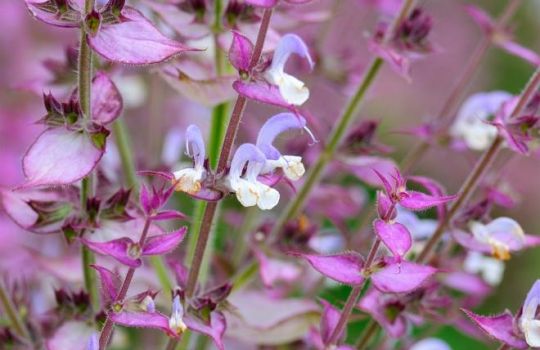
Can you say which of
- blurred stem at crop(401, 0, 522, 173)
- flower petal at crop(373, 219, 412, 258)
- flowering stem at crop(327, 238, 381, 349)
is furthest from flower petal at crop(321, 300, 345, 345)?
blurred stem at crop(401, 0, 522, 173)

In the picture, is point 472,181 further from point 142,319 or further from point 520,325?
point 142,319

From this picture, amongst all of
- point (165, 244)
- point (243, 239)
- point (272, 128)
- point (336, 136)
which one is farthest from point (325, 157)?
point (165, 244)

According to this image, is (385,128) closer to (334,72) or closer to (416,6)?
(334,72)

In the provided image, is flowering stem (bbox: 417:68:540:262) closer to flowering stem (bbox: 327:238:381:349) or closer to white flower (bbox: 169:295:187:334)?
flowering stem (bbox: 327:238:381:349)

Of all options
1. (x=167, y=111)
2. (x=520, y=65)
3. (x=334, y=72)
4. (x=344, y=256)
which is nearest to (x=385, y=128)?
(x=520, y=65)

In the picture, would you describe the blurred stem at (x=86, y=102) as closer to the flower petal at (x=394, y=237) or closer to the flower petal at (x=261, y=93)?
the flower petal at (x=261, y=93)
